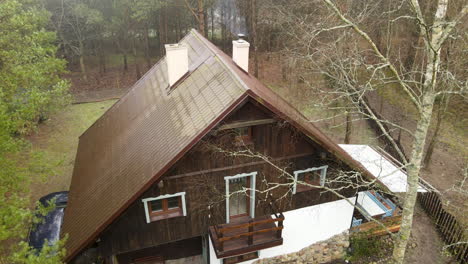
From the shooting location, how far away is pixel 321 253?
13.3m

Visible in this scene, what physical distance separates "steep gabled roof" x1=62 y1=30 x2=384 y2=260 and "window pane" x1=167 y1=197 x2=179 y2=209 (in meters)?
1.42

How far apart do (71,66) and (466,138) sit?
117 feet

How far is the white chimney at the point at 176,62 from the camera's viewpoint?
1240cm

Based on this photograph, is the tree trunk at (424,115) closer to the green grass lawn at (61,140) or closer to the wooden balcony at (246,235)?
the wooden balcony at (246,235)

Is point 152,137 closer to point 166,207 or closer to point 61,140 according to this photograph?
point 166,207

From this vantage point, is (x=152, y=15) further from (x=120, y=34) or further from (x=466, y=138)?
(x=466, y=138)

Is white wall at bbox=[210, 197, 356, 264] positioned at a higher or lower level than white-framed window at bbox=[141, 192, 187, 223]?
lower

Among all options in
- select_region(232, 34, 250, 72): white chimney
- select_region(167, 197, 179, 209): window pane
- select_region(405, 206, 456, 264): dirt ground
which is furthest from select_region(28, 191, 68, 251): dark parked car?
select_region(405, 206, 456, 264): dirt ground

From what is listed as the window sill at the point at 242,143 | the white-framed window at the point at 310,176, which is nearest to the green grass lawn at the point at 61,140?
the window sill at the point at 242,143

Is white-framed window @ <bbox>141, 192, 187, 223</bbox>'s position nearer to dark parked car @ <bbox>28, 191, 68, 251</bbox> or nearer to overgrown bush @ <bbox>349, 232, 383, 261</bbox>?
dark parked car @ <bbox>28, 191, 68, 251</bbox>

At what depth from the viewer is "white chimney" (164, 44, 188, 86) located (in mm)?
12397

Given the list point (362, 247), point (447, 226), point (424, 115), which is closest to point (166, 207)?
point (424, 115)

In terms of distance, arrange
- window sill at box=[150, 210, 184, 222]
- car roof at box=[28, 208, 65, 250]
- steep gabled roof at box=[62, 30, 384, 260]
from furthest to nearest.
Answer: car roof at box=[28, 208, 65, 250]
window sill at box=[150, 210, 184, 222]
steep gabled roof at box=[62, 30, 384, 260]

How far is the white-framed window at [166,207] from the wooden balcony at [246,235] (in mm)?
1322
